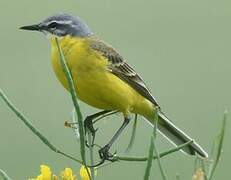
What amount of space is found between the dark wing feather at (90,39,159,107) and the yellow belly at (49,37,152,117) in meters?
0.04

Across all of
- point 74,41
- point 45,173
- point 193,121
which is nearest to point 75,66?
point 74,41

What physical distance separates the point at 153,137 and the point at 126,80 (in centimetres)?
273

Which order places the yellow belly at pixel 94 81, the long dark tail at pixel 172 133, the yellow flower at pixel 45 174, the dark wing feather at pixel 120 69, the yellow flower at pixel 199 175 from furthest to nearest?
the dark wing feather at pixel 120 69
the long dark tail at pixel 172 133
the yellow belly at pixel 94 81
the yellow flower at pixel 45 174
the yellow flower at pixel 199 175

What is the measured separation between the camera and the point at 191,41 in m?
14.4

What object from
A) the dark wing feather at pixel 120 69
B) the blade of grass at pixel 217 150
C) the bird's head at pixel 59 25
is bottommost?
the dark wing feather at pixel 120 69

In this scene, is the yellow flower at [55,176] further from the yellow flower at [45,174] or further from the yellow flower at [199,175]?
the yellow flower at [199,175]

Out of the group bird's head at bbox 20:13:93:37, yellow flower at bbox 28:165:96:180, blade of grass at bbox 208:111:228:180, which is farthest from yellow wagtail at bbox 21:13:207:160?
blade of grass at bbox 208:111:228:180

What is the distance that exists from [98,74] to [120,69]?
428mm

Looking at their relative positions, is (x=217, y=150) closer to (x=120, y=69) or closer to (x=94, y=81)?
(x=94, y=81)

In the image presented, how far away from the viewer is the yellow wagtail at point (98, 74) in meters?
4.66

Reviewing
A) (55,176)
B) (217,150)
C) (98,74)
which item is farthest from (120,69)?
(217,150)

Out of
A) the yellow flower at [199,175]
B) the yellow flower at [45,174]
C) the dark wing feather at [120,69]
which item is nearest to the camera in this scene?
the yellow flower at [199,175]

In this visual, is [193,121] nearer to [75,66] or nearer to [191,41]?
[191,41]

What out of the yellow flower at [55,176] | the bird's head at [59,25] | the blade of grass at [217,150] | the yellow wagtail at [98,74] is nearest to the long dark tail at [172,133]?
the yellow wagtail at [98,74]
